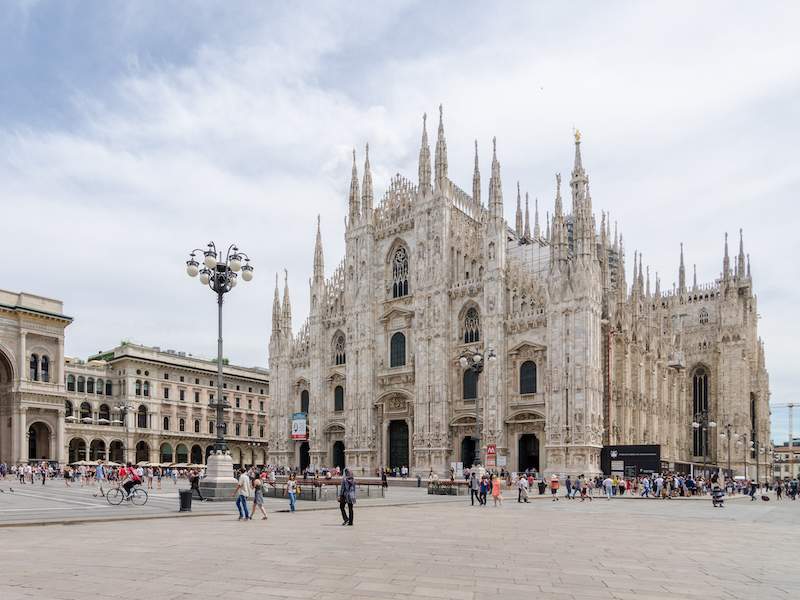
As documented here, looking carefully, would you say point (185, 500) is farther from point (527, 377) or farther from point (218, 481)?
point (527, 377)

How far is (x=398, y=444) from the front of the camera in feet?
190

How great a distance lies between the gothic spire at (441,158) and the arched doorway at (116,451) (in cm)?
4468

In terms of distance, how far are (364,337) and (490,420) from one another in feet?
45.4

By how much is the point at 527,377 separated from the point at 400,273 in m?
14.6

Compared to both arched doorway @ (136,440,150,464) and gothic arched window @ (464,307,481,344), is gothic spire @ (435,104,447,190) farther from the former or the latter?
arched doorway @ (136,440,150,464)

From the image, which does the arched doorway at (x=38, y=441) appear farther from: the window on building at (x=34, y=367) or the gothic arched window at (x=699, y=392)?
the gothic arched window at (x=699, y=392)

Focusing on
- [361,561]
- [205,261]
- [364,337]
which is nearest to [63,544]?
[361,561]

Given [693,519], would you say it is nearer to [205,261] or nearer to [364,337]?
[205,261]

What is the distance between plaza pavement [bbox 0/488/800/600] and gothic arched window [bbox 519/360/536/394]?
98.4 ft

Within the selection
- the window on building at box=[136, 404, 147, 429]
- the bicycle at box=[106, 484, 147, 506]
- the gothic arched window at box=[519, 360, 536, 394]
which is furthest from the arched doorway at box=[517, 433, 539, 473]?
the window on building at box=[136, 404, 147, 429]

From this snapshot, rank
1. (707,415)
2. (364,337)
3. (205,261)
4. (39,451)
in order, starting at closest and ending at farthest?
(205,261) < (364,337) < (39,451) < (707,415)

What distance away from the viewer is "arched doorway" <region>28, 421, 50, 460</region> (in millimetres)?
63312

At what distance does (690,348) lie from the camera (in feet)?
257

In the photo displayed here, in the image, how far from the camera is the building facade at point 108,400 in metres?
60.4
